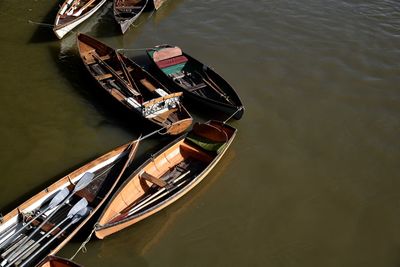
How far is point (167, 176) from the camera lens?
11.7m

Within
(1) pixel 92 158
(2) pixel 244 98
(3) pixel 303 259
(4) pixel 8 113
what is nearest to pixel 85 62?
(4) pixel 8 113

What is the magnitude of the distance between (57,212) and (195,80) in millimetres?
7716

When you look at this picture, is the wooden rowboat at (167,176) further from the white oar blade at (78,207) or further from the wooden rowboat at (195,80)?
the wooden rowboat at (195,80)

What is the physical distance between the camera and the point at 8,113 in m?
13.7

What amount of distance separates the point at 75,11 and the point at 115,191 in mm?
11941

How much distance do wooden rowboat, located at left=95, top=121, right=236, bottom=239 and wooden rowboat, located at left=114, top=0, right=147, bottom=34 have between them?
796 centimetres

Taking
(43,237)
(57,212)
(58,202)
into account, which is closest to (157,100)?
(58,202)

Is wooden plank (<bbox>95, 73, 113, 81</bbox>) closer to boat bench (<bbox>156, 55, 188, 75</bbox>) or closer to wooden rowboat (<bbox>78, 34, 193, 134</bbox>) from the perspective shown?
wooden rowboat (<bbox>78, 34, 193, 134</bbox>)

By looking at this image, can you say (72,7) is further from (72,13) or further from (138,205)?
(138,205)

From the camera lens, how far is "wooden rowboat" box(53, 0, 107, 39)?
680 inches

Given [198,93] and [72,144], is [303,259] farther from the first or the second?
[72,144]

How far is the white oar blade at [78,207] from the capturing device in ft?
32.8

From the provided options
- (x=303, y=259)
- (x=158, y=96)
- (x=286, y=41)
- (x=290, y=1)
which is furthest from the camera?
(x=290, y=1)

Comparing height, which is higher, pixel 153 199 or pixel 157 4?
pixel 157 4
